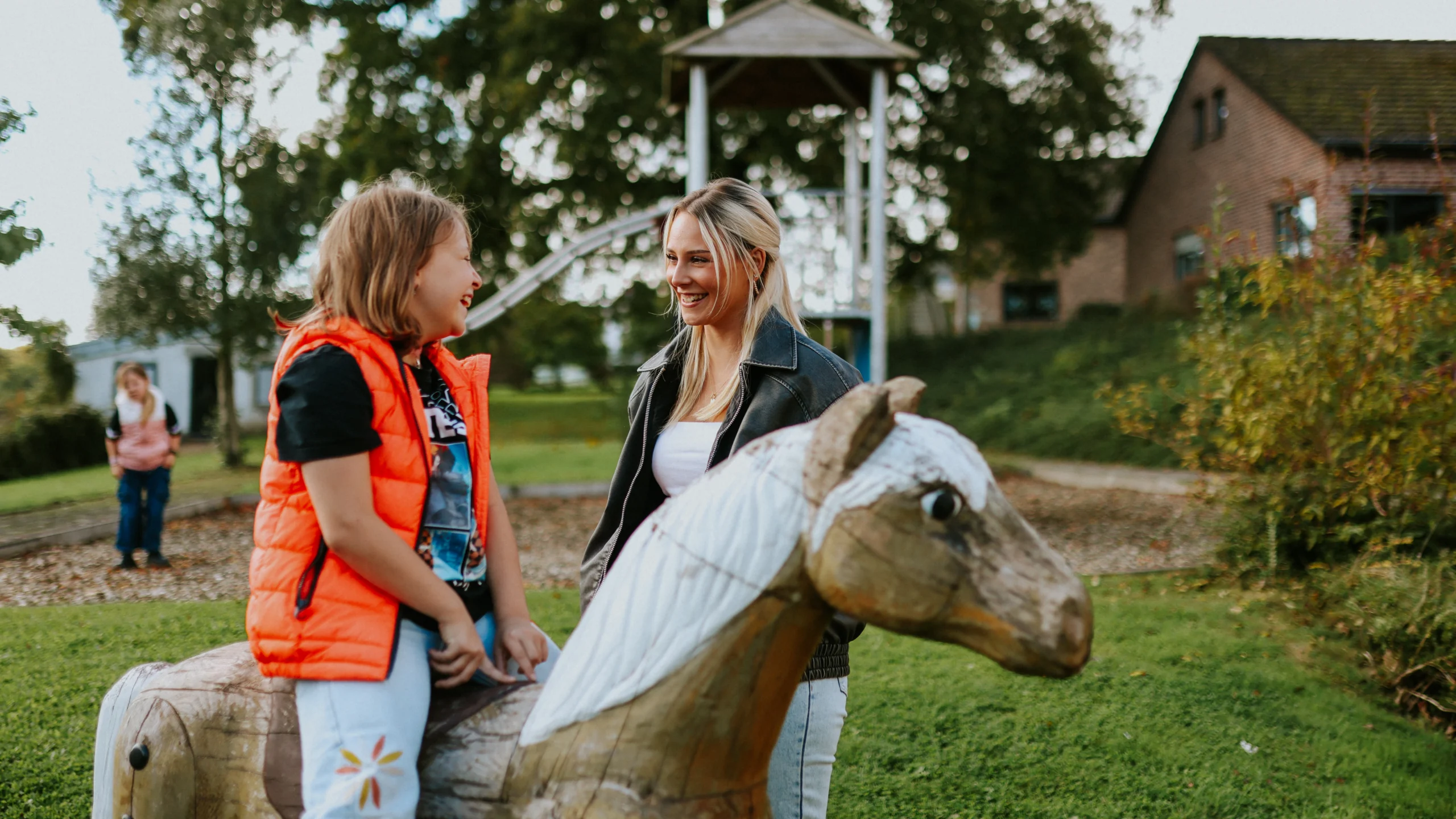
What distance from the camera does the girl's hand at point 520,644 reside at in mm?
1788

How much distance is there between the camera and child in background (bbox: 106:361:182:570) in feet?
25.0

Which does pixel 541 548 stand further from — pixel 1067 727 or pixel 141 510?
pixel 1067 727

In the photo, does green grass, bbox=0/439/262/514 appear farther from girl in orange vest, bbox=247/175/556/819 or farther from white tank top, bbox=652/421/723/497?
girl in orange vest, bbox=247/175/556/819

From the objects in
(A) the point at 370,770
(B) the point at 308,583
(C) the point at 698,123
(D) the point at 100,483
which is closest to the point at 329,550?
(B) the point at 308,583

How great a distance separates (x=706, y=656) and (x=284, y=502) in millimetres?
729

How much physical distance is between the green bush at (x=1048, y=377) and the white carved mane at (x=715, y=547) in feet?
42.6

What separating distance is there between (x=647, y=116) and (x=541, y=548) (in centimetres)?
934

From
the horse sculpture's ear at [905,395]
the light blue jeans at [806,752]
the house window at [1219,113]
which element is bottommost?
the light blue jeans at [806,752]

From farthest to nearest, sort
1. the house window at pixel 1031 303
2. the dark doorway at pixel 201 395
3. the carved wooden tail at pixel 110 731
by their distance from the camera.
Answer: the house window at pixel 1031 303, the dark doorway at pixel 201 395, the carved wooden tail at pixel 110 731

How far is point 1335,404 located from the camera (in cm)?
593

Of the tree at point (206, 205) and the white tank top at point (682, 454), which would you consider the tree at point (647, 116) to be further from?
the white tank top at point (682, 454)

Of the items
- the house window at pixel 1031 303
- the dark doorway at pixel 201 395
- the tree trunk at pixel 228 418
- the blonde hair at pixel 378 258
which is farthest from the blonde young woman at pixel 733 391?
the house window at pixel 1031 303

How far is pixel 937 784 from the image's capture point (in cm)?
385

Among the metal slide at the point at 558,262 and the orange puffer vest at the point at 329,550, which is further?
the metal slide at the point at 558,262
